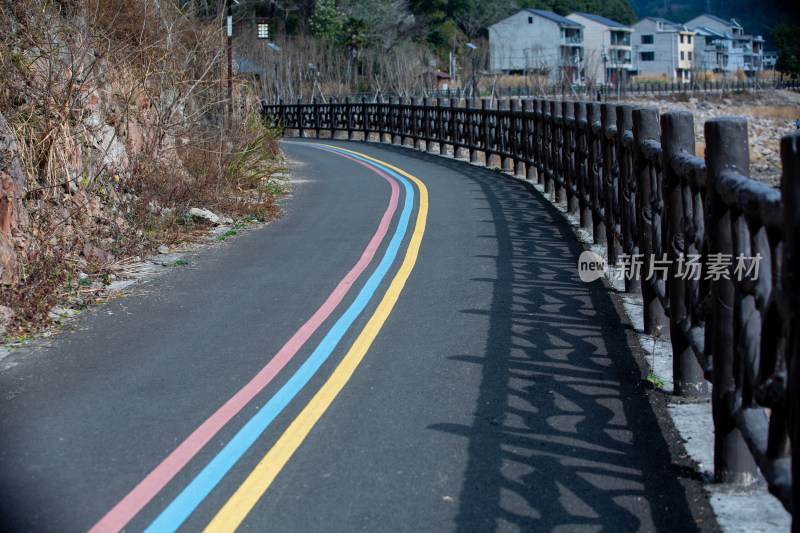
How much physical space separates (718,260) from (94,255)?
7672 mm

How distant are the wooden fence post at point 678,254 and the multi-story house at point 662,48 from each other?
378ft

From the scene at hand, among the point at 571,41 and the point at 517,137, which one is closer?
the point at 517,137

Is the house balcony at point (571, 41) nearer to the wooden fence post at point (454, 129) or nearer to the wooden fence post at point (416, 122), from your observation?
A: the wooden fence post at point (416, 122)

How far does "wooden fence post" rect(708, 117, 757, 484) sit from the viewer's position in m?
4.23

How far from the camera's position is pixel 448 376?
6.21 m

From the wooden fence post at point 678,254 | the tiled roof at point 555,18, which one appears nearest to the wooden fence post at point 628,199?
the wooden fence post at point 678,254

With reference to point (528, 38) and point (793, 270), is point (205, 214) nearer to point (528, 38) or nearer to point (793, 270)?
point (793, 270)

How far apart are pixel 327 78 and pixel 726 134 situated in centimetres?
6782

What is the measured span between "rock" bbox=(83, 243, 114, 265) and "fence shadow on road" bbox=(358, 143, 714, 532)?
4.61 m

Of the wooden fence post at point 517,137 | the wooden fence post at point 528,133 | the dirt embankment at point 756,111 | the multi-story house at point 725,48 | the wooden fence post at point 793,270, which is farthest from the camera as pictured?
the multi-story house at point 725,48

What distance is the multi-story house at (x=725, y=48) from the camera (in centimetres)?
12319

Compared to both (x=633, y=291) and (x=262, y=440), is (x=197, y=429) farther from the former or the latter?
(x=633, y=291)

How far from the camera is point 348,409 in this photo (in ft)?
18.4

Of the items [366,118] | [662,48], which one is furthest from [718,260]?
[662,48]
